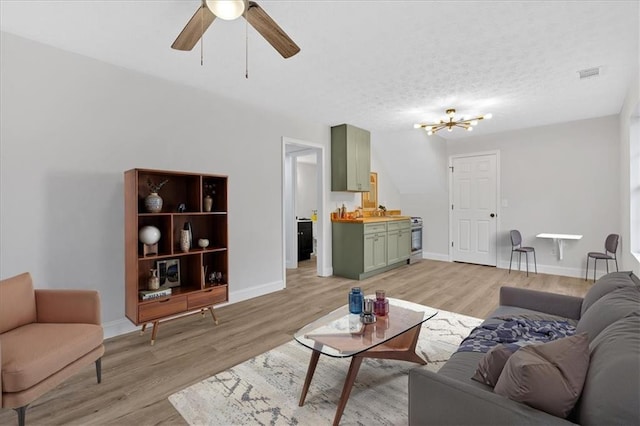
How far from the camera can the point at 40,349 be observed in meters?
1.76

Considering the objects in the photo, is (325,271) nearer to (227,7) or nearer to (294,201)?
(294,201)

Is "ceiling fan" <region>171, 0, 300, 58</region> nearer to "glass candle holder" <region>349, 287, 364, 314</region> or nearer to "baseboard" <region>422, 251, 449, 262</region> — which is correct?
"glass candle holder" <region>349, 287, 364, 314</region>

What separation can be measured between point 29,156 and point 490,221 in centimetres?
675

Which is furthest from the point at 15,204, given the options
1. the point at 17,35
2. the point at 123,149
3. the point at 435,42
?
the point at 435,42

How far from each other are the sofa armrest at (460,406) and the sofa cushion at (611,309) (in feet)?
2.71

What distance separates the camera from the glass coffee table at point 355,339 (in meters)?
1.79

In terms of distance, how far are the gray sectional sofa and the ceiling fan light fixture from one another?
1979 mm

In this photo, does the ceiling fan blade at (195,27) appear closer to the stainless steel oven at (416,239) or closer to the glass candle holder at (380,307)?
the glass candle holder at (380,307)

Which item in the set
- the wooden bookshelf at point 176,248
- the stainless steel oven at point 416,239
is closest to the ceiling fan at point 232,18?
the wooden bookshelf at point 176,248

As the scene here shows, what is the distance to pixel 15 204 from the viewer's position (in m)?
2.48

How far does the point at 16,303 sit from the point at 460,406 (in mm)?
2665

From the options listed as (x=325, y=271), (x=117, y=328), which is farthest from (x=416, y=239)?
(x=117, y=328)

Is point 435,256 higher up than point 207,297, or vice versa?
point 207,297

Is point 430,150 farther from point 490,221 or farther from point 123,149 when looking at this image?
point 123,149
